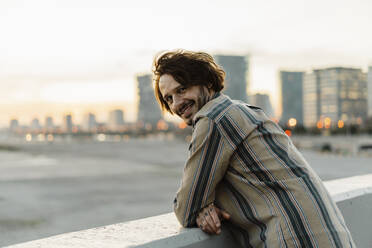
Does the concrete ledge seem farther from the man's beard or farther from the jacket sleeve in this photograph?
the man's beard

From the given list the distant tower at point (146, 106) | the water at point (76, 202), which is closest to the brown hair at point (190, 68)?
the water at point (76, 202)

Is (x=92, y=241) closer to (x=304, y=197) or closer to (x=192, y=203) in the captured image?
(x=192, y=203)

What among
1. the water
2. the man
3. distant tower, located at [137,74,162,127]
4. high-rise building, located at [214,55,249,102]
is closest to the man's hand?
the man

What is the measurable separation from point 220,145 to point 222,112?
4.8 inches

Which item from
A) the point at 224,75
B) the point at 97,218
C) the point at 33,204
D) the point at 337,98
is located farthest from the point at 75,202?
the point at 337,98

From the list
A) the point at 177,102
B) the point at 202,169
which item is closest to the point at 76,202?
the point at 177,102

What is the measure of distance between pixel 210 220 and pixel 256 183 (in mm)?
224

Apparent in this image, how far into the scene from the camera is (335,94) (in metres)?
152

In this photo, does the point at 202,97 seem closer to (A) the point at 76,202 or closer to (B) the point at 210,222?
(B) the point at 210,222

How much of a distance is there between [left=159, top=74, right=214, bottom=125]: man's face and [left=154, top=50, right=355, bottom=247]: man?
0.15 metres

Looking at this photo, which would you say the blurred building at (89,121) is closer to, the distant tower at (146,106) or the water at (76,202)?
the distant tower at (146,106)

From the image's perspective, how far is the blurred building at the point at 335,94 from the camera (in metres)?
151

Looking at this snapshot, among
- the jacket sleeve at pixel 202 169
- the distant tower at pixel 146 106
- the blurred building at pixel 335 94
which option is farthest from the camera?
the distant tower at pixel 146 106

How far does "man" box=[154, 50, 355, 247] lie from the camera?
137 centimetres
